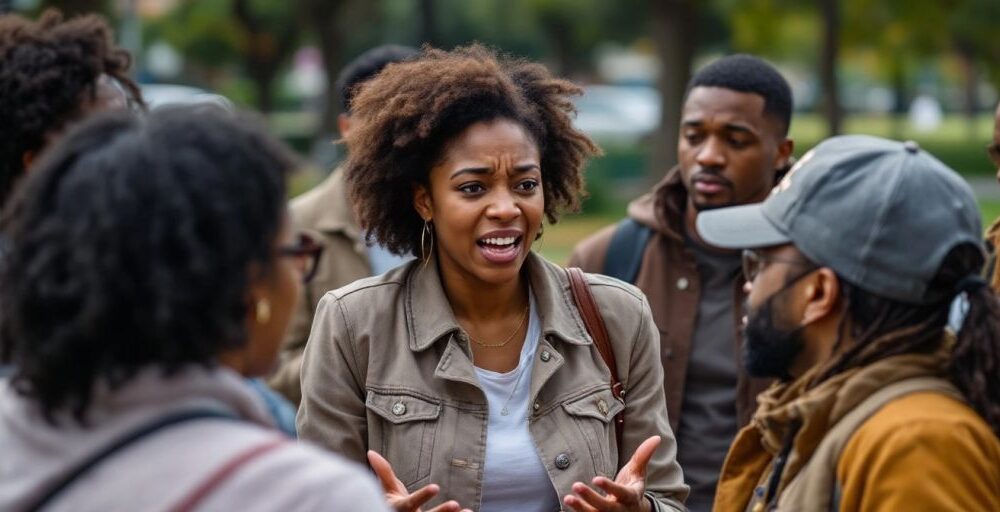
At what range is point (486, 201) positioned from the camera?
14.1ft

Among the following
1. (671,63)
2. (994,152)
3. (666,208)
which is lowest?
(671,63)

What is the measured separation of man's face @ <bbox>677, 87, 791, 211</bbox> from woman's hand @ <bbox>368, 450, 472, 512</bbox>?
7.02 feet

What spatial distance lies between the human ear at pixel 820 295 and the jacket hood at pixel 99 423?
1409mm

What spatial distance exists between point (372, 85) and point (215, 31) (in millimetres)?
36024

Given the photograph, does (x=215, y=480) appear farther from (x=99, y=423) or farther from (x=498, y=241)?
(x=498, y=241)

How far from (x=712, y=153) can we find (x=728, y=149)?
0.07m

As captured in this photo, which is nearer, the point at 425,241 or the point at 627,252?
the point at 425,241

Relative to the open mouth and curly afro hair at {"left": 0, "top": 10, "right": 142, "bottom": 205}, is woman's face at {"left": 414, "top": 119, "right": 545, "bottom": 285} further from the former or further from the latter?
curly afro hair at {"left": 0, "top": 10, "right": 142, "bottom": 205}

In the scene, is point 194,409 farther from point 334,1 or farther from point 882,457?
point 334,1

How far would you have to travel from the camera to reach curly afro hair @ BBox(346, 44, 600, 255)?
14.0 ft

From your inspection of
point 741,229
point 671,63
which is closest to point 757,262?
point 741,229

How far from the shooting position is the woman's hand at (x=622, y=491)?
12.5 ft

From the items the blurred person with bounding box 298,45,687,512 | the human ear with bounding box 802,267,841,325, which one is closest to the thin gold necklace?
the blurred person with bounding box 298,45,687,512

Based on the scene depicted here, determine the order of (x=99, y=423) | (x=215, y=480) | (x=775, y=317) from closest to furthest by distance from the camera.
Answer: (x=215, y=480)
(x=99, y=423)
(x=775, y=317)
